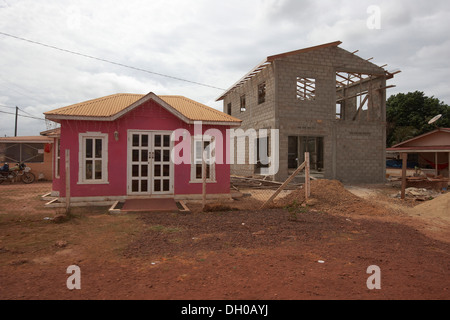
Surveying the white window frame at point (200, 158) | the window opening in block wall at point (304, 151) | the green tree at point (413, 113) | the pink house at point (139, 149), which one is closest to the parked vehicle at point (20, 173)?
the pink house at point (139, 149)

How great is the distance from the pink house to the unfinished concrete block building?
6.37m

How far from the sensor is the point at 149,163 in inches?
416

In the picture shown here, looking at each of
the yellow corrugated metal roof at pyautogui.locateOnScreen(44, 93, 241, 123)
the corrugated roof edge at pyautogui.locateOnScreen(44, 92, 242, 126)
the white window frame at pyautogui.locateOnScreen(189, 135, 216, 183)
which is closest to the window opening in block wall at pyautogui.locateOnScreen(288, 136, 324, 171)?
the yellow corrugated metal roof at pyautogui.locateOnScreen(44, 93, 241, 123)

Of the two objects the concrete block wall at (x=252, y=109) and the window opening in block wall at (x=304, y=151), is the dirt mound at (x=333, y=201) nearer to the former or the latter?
the window opening in block wall at (x=304, y=151)

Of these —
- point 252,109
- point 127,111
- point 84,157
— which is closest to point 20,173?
point 84,157

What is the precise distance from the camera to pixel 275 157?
16.4m

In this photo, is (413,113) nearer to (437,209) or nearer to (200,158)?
(437,209)

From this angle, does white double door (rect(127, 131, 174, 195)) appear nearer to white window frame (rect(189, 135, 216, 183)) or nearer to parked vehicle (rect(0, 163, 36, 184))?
white window frame (rect(189, 135, 216, 183))

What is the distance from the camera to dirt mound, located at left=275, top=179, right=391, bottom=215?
9.34 metres

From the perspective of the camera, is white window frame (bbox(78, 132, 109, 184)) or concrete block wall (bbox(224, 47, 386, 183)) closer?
white window frame (bbox(78, 132, 109, 184))

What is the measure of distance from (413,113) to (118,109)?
4170cm
